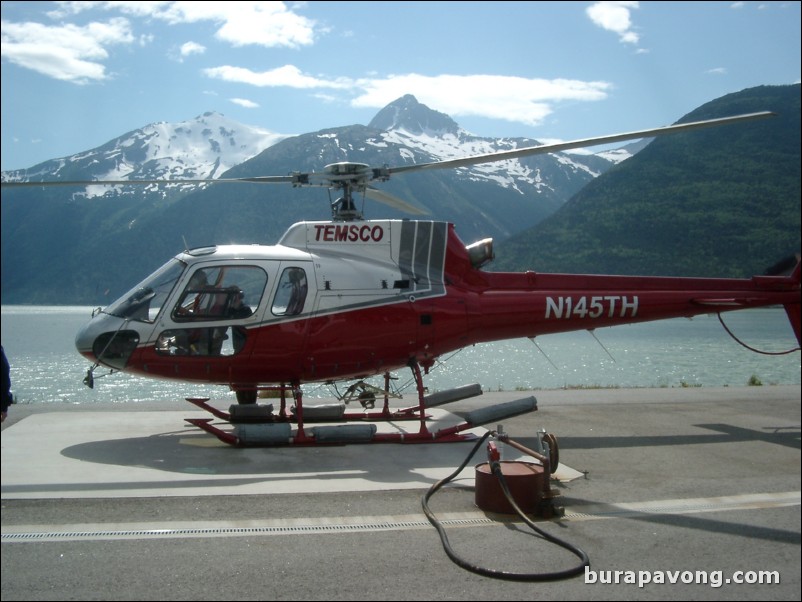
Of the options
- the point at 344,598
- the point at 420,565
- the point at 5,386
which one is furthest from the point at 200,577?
the point at 5,386

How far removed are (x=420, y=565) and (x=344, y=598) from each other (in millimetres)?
746

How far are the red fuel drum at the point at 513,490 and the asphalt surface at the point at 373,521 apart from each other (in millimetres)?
133

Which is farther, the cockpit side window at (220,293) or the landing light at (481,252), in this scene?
the landing light at (481,252)

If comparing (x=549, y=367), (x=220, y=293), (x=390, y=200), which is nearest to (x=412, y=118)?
(x=549, y=367)

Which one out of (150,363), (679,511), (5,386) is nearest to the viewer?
(679,511)

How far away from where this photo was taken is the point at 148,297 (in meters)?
9.17

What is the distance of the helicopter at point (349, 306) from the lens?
361 inches

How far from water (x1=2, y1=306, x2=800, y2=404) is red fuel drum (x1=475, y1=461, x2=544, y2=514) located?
16.0 feet

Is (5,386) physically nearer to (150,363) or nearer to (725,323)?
(150,363)

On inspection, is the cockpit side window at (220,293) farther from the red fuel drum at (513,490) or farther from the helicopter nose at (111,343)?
the red fuel drum at (513,490)

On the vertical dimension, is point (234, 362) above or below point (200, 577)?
above

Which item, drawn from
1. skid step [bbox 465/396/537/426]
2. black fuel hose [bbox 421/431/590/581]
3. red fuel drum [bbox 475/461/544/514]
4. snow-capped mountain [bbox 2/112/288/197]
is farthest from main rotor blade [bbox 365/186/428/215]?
snow-capped mountain [bbox 2/112/288/197]

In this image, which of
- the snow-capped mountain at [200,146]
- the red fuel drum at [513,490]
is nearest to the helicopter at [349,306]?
the red fuel drum at [513,490]

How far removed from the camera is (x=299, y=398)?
9.41 m
